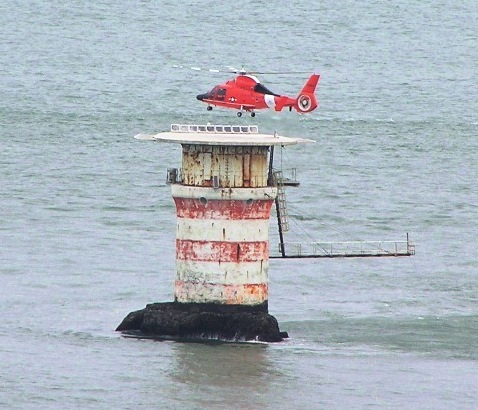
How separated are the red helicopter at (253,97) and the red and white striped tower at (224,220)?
306 inches

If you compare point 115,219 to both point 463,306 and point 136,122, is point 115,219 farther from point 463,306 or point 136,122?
point 136,122

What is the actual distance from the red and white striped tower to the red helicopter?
25.5 feet

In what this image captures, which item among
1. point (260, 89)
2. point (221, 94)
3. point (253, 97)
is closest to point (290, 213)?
point (221, 94)

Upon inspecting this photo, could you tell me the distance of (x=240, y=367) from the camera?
5544cm

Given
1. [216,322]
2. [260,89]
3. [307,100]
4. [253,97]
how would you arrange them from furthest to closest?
1. [253,97]
2. [260,89]
3. [307,100]
4. [216,322]

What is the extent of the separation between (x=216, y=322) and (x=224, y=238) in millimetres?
1859

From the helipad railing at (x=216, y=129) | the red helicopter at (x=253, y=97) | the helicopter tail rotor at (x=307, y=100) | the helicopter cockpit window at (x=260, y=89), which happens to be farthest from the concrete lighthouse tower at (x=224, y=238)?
the helicopter cockpit window at (x=260, y=89)

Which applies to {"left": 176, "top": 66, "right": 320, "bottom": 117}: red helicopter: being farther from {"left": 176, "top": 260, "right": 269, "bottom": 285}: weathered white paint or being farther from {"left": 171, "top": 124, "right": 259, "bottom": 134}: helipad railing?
{"left": 176, "top": 260, "right": 269, "bottom": 285}: weathered white paint

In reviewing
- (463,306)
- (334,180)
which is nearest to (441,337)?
(463,306)

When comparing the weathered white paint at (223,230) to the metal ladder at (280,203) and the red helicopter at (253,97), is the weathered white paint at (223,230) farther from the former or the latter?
the red helicopter at (253,97)

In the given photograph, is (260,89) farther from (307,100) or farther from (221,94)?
(307,100)

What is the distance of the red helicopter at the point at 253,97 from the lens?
217 ft

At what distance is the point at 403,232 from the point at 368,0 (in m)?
120

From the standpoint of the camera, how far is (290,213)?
270ft
